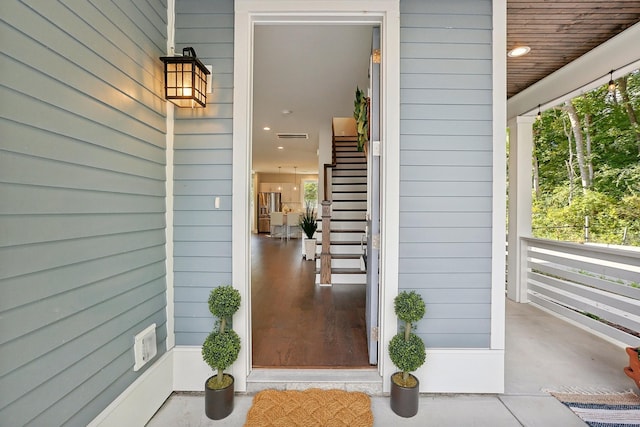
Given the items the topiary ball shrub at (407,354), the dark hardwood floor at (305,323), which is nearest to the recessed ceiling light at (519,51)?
the topiary ball shrub at (407,354)

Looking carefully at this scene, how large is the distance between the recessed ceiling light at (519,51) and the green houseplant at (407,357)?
8.17 ft

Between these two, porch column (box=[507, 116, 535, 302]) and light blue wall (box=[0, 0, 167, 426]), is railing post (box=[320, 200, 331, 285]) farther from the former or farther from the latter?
light blue wall (box=[0, 0, 167, 426])

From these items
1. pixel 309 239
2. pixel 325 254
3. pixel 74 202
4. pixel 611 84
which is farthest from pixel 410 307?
pixel 309 239

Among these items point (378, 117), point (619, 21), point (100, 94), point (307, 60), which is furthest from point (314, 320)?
point (619, 21)

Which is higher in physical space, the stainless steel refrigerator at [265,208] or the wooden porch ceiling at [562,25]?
the wooden porch ceiling at [562,25]

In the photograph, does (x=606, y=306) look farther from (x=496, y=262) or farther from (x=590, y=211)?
(x=590, y=211)

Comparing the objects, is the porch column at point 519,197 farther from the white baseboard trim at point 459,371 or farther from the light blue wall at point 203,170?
the light blue wall at point 203,170

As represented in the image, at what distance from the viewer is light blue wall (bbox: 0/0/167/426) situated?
0.93 m

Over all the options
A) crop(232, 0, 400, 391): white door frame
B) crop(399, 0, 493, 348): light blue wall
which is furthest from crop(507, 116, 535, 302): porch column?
crop(232, 0, 400, 391): white door frame

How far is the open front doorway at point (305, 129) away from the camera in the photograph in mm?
2248

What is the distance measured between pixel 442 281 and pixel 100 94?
2.15 metres

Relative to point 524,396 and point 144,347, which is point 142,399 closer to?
point 144,347

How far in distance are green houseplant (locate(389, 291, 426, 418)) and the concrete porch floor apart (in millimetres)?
75

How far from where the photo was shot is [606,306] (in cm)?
268
